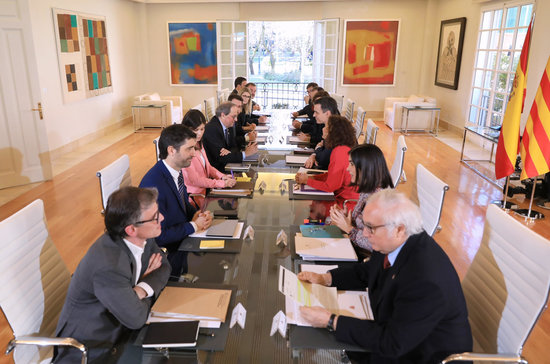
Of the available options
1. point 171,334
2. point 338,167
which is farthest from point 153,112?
point 171,334

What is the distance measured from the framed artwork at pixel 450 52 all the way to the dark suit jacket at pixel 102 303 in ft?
29.1

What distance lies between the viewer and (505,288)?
1646 mm

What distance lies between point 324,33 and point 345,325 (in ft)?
32.8

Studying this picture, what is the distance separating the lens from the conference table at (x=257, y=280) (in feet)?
4.43

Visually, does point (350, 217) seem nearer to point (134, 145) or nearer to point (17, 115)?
point (17, 115)

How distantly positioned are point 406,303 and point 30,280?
4.98 ft

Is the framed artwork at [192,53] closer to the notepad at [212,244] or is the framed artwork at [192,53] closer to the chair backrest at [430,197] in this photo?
the chair backrest at [430,197]

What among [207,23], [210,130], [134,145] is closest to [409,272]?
[210,130]

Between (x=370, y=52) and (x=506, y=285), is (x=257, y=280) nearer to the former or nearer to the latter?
(x=506, y=285)

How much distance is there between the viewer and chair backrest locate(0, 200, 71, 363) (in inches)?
63.0

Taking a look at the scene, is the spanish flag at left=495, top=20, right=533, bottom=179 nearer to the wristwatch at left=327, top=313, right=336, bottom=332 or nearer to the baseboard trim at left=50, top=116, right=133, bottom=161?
the wristwatch at left=327, top=313, right=336, bottom=332

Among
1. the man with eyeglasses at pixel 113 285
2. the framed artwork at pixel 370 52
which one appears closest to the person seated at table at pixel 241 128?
the man with eyeglasses at pixel 113 285

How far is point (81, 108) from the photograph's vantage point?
295 inches

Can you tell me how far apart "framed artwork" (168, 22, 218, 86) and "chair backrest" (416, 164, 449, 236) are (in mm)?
8789
